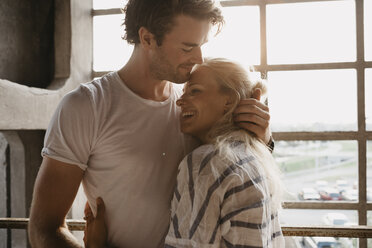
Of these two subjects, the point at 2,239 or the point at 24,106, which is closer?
the point at 24,106

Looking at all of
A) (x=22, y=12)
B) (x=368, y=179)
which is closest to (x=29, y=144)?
(x=22, y=12)

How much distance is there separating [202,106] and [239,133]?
0.22m

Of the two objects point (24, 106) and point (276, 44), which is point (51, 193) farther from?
point (276, 44)

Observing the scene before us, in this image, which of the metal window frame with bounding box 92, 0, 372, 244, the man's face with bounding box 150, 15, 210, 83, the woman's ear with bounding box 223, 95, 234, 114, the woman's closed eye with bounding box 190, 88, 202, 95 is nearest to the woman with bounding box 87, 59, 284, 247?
the woman's ear with bounding box 223, 95, 234, 114

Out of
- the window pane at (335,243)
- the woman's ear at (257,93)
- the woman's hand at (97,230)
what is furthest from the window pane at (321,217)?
the woman's hand at (97,230)

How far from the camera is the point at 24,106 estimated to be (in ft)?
9.28

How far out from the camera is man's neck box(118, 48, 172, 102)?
156 cm

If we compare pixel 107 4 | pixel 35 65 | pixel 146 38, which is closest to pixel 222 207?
pixel 146 38

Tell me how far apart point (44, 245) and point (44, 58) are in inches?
105

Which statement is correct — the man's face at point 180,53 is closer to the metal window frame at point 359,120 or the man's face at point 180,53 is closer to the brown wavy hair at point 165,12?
the brown wavy hair at point 165,12

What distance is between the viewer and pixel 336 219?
3.30 metres

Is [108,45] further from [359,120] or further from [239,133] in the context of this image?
[239,133]

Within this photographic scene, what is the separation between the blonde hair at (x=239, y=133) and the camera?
1.23 meters

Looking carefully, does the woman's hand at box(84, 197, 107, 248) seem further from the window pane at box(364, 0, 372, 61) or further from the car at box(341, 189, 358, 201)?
the window pane at box(364, 0, 372, 61)
